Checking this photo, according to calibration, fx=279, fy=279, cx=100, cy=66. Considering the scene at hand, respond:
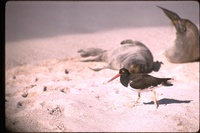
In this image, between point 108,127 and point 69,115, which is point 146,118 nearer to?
point 108,127

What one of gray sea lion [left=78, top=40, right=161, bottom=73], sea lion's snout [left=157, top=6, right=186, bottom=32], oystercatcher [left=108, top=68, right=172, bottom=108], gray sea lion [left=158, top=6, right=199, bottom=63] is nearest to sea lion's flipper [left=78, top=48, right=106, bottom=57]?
gray sea lion [left=78, top=40, right=161, bottom=73]

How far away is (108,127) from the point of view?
2.00m

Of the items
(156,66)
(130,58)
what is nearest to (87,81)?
(130,58)

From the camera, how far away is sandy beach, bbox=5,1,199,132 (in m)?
2.23

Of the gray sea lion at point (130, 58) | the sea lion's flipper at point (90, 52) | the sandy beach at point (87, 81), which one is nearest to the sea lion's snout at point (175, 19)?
the sandy beach at point (87, 81)

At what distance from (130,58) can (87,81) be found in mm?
1196

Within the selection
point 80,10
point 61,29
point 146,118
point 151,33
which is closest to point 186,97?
point 146,118

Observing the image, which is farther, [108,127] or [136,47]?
[136,47]

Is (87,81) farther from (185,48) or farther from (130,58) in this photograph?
(185,48)

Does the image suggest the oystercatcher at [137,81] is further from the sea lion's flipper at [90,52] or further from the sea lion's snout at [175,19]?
the sea lion's flipper at [90,52]

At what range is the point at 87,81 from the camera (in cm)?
414

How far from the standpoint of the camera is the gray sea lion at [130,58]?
472 cm

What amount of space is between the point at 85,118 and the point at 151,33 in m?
3.55

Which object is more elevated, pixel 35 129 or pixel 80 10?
pixel 80 10
